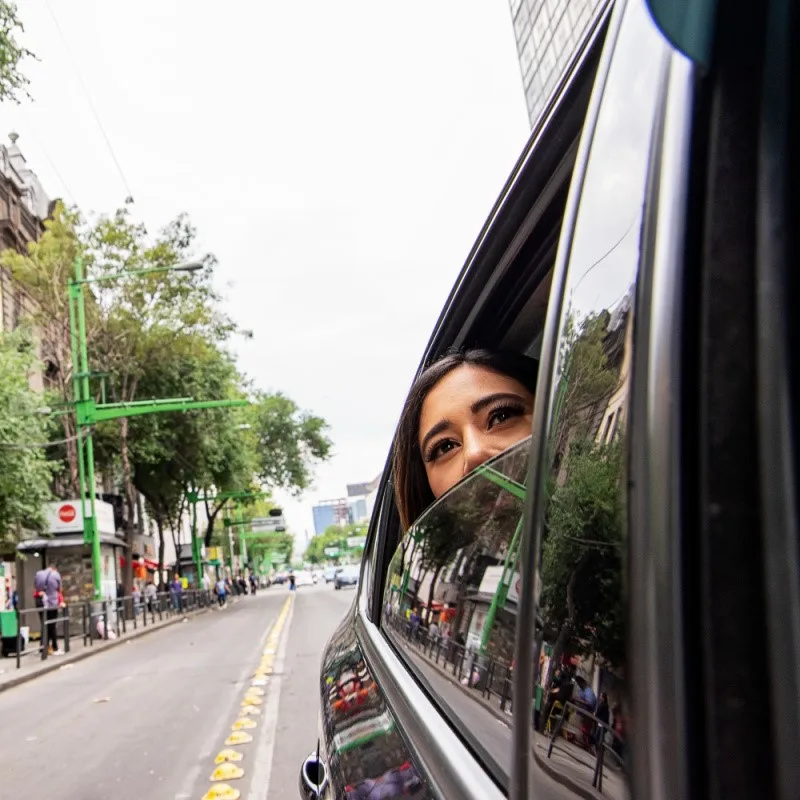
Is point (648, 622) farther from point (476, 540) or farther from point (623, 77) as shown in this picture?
point (476, 540)

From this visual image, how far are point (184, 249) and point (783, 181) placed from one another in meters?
24.7

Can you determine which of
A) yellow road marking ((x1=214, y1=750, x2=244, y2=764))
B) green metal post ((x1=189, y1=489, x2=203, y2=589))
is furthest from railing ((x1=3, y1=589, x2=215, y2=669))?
green metal post ((x1=189, y1=489, x2=203, y2=589))

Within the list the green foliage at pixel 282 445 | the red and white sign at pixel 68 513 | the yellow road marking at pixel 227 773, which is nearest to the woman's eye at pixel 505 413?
the yellow road marking at pixel 227 773

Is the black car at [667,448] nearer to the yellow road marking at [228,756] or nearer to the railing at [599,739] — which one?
the railing at [599,739]

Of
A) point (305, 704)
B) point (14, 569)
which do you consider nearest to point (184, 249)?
point (14, 569)

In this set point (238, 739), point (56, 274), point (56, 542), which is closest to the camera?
point (238, 739)

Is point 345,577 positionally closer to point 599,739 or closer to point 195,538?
point 195,538

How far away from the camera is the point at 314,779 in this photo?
7.06ft

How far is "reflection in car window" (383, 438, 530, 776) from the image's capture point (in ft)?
3.27

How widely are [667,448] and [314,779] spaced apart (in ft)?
6.23

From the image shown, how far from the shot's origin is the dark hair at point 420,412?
1.99 meters

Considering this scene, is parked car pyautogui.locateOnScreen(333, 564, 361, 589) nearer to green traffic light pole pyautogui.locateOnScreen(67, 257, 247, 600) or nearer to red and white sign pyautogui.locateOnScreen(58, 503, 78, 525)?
red and white sign pyautogui.locateOnScreen(58, 503, 78, 525)

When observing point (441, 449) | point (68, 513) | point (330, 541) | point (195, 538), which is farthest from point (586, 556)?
point (330, 541)

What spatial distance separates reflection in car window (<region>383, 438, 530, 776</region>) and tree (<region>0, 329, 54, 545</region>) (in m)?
16.8
